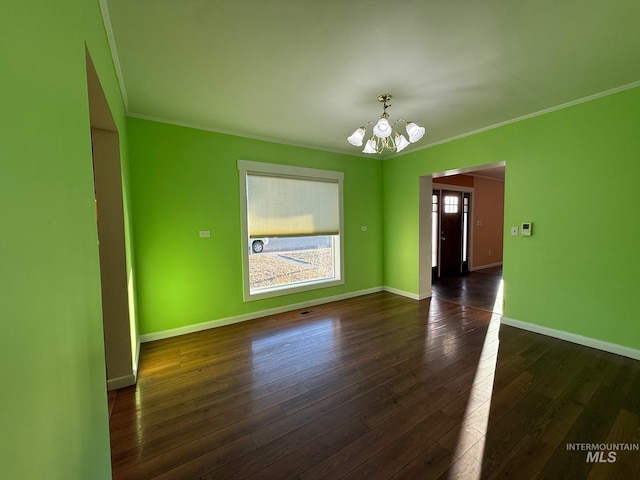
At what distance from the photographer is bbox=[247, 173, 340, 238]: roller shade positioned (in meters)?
3.61

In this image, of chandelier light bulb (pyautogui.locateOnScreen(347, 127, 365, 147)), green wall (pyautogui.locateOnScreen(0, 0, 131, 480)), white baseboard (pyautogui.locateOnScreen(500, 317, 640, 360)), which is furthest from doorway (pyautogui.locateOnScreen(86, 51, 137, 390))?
white baseboard (pyautogui.locateOnScreen(500, 317, 640, 360))

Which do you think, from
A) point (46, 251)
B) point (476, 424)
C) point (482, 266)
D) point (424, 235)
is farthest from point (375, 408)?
point (482, 266)

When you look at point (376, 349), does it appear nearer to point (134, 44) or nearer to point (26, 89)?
point (26, 89)

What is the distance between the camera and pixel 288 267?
4.07 m

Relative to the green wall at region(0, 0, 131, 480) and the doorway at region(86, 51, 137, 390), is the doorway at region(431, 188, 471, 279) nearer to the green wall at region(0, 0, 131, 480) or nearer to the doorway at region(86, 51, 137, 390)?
the doorway at region(86, 51, 137, 390)

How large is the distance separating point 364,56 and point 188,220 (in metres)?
2.54

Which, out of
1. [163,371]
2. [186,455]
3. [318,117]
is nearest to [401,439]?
[186,455]

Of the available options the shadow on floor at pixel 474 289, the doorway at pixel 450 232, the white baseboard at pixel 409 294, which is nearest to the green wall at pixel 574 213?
the shadow on floor at pixel 474 289

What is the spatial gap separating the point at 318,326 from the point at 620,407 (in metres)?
2.62

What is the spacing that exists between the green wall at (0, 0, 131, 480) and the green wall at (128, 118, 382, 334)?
2.00m

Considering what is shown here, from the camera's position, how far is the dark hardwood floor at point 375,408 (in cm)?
146

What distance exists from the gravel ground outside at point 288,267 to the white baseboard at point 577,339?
8.59 feet

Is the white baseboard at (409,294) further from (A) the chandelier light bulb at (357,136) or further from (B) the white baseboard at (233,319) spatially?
(A) the chandelier light bulb at (357,136)

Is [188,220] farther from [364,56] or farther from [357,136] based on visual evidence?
[364,56]
